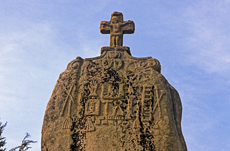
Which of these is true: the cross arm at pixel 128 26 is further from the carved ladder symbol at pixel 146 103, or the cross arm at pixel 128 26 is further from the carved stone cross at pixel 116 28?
the carved ladder symbol at pixel 146 103

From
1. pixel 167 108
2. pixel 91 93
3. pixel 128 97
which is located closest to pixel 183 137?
pixel 167 108

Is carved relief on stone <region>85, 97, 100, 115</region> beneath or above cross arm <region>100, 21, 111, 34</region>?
beneath

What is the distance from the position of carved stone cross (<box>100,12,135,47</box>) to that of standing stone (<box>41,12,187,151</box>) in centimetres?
41

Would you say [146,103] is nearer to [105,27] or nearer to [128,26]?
[128,26]

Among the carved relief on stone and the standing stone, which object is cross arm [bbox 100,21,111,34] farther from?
the carved relief on stone

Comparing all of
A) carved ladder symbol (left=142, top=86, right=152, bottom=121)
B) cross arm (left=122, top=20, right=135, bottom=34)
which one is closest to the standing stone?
carved ladder symbol (left=142, top=86, right=152, bottom=121)

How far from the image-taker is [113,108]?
566 centimetres

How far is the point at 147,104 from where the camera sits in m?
5.69

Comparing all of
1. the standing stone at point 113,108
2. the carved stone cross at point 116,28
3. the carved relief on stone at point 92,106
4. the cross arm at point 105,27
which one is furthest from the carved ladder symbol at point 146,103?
the cross arm at point 105,27

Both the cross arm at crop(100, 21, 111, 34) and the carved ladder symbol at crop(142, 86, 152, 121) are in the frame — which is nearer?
the carved ladder symbol at crop(142, 86, 152, 121)

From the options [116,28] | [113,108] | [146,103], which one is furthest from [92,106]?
[116,28]

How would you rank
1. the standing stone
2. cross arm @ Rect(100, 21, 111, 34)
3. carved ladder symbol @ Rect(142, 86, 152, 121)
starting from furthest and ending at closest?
cross arm @ Rect(100, 21, 111, 34) < carved ladder symbol @ Rect(142, 86, 152, 121) < the standing stone

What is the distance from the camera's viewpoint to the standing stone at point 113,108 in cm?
540

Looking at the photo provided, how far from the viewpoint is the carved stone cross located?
6.67 meters
